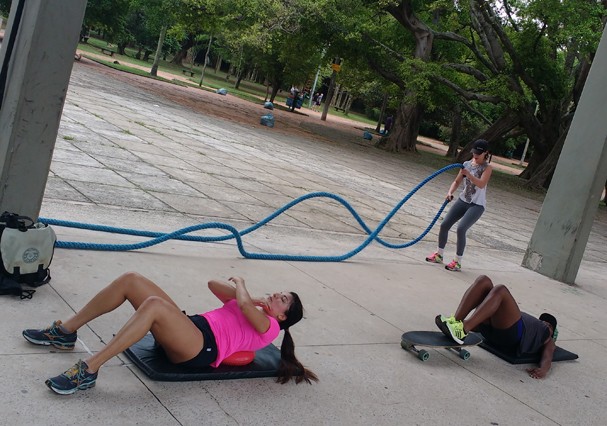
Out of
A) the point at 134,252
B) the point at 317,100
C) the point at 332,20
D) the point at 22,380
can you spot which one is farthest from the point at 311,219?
the point at 317,100

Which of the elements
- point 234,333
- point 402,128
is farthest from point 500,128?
point 234,333

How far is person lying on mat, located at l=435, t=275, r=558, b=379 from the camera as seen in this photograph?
5.40m

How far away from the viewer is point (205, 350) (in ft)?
13.0

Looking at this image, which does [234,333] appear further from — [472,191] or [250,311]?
[472,191]

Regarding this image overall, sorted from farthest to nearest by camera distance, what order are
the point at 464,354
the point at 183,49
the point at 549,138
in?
the point at 183,49 < the point at 549,138 < the point at 464,354

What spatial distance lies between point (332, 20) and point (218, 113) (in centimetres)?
570

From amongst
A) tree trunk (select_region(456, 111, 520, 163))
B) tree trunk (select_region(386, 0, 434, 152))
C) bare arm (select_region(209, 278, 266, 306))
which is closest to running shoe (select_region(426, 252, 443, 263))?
bare arm (select_region(209, 278, 266, 306))

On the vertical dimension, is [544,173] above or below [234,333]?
above

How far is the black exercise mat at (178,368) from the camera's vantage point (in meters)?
3.88

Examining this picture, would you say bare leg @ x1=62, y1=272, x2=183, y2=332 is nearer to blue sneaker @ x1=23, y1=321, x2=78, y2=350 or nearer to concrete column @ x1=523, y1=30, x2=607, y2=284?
blue sneaker @ x1=23, y1=321, x2=78, y2=350

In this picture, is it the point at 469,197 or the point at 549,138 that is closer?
the point at 469,197

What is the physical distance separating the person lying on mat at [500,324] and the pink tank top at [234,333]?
178 cm

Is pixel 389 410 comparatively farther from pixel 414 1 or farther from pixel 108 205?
pixel 414 1

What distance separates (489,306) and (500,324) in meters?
0.28
